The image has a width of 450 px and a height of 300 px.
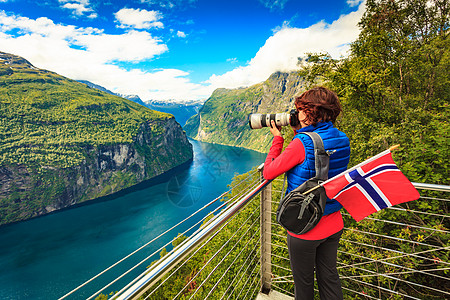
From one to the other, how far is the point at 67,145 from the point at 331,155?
100563 millimetres

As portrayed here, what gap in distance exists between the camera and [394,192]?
1427mm

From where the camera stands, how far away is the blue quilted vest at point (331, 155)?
4.46ft

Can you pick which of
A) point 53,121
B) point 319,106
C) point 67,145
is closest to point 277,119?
point 319,106

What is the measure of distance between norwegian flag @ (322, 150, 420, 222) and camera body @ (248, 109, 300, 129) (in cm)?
58

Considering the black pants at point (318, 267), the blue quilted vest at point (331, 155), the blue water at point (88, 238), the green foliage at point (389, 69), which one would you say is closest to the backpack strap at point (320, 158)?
the blue quilted vest at point (331, 155)

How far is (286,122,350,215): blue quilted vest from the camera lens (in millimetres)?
1358

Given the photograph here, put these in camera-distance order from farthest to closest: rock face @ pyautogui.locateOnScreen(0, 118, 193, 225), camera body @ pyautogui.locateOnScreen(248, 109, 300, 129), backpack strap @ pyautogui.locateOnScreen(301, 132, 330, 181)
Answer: rock face @ pyautogui.locateOnScreen(0, 118, 193, 225), camera body @ pyautogui.locateOnScreen(248, 109, 300, 129), backpack strap @ pyautogui.locateOnScreen(301, 132, 330, 181)

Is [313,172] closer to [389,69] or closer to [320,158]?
[320,158]

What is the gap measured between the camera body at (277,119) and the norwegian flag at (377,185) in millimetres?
582

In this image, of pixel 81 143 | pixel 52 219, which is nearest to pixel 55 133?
pixel 81 143

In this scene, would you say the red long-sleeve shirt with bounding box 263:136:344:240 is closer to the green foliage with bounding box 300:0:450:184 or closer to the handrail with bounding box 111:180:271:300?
the handrail with bounding box 111:180:271:300

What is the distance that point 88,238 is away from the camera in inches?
1563

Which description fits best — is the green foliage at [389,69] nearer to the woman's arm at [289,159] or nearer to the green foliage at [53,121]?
the woman's arm at [289,159]

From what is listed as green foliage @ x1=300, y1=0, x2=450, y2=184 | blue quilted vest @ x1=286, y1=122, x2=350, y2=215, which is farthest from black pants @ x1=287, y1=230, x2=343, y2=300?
green foliage @ x1=300, y1=0, x2=450, y2=184
